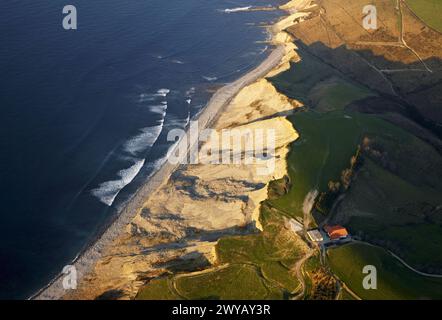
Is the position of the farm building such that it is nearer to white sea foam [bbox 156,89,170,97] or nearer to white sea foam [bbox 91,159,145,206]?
white sea foam [bbox 91,159,145,206]

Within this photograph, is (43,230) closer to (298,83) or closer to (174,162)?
(174,162)

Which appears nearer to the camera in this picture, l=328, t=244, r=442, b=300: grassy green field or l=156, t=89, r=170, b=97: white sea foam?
l=328, t=244, r=442, b=300: grassy green field

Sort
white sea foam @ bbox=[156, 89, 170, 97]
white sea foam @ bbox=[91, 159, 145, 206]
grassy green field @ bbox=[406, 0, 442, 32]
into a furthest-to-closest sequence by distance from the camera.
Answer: grassy green field @ bbox=[406, 0, 442, 32], white sea foam @ bbox=[156, 89, 170, 97], white sea foam @ bbox=[91, 159, 145, 206]

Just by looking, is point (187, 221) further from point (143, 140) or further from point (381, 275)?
point (381, 275)

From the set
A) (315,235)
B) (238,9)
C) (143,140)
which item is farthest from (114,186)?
(238,9)

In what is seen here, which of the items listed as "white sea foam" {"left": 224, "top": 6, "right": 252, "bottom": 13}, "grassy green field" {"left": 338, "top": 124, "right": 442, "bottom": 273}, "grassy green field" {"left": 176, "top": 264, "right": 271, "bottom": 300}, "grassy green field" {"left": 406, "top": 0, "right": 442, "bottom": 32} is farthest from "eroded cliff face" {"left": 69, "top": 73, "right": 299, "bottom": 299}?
"white sea foam" {"left": 224, "top": 6, "right": 252, "bottom": 13}
